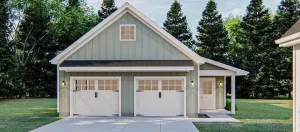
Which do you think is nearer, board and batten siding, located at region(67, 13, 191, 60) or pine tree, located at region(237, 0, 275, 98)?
board and batten siding, located at region(67, 13, 191, 60)

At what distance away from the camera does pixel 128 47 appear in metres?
13.9

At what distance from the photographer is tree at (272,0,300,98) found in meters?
29.4

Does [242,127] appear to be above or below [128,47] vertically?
below

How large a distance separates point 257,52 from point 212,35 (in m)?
5.03

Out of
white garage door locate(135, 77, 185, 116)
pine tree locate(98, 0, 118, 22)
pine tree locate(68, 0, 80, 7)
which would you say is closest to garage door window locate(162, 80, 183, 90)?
white garage door locate(135, 77, 185, 116)

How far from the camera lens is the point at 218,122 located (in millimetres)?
12180

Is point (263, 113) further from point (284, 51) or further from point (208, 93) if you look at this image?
point (284, 51)

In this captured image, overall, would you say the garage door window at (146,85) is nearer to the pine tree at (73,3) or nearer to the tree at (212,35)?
the tree at (212,35)

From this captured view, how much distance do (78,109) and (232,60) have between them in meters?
22.9

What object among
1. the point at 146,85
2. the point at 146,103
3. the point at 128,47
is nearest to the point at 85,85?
the point at 128,47

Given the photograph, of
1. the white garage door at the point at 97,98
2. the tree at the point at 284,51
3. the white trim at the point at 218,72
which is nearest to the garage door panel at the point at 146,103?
the white garage door at the point at 97,98

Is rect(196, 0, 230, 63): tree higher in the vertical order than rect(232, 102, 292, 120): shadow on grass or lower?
higher

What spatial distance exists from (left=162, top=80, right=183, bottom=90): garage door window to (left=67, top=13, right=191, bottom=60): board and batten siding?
1049 mm

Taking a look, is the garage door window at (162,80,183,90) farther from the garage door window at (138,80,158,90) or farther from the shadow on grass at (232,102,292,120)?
the shadow on grass at (232,102,292,120)
